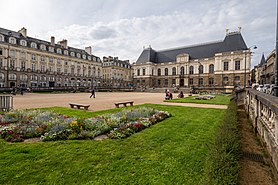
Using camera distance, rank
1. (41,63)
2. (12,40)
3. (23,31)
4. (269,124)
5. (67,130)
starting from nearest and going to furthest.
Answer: (269,124) < (67,130) < (12,40) < (23,31) < (41,63)

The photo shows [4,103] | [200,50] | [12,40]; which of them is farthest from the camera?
[200,50]

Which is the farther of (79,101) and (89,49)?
(89,49)

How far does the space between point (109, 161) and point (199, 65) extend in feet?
194

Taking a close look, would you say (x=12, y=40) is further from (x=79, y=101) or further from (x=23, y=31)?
(x=79, y=101)

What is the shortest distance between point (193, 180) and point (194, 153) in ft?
4.58

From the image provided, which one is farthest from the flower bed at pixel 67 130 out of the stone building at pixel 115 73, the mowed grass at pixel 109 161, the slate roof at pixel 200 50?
the stone building at pixel 115 73

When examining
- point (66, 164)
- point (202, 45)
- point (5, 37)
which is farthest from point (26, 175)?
point (202, 45)

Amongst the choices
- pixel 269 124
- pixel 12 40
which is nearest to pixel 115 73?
pixel 12 40

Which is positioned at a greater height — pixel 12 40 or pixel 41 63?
pixel 12 40

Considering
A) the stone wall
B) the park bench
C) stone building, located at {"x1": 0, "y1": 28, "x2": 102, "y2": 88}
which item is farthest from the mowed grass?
stone building, located at {"x1": 0, "y1": 28, "x2": 102, "y2": 88}

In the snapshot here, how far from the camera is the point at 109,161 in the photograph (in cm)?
412

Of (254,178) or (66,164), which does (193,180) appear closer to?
(254,178)

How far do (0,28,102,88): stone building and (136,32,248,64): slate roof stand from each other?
931 inches

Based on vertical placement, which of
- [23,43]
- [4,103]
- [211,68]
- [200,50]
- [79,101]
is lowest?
[79,101]
